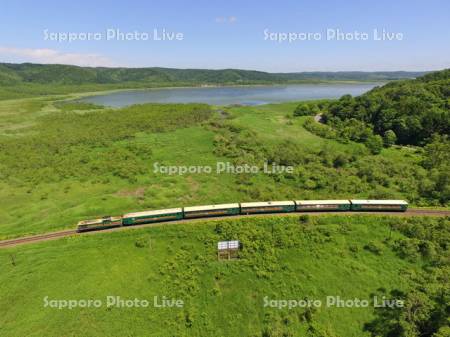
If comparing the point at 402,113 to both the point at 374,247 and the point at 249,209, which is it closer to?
the point at 374,247

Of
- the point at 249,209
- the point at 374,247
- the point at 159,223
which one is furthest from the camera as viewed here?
the point at 249,209

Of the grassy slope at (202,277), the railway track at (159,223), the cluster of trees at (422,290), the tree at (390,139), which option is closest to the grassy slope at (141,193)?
the railway track at (159,223)

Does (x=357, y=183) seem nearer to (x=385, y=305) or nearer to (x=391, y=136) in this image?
(x=385, y=305)

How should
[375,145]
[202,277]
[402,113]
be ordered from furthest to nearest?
1. [402,113]
2. [375,145]
3. [202,277]

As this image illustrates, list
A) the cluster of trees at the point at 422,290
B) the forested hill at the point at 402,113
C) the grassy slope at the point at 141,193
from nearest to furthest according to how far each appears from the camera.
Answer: the cluster of trees at the point at 422,290 → the grassy slope at the point at 141,193 → the forested hill at the point at 402,113

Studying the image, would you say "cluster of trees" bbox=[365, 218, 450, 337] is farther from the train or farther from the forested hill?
the forested hill

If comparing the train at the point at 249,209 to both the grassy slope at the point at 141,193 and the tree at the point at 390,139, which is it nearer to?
the grassy slope at the point at 141,193

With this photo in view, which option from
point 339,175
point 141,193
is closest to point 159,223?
point 141,193
